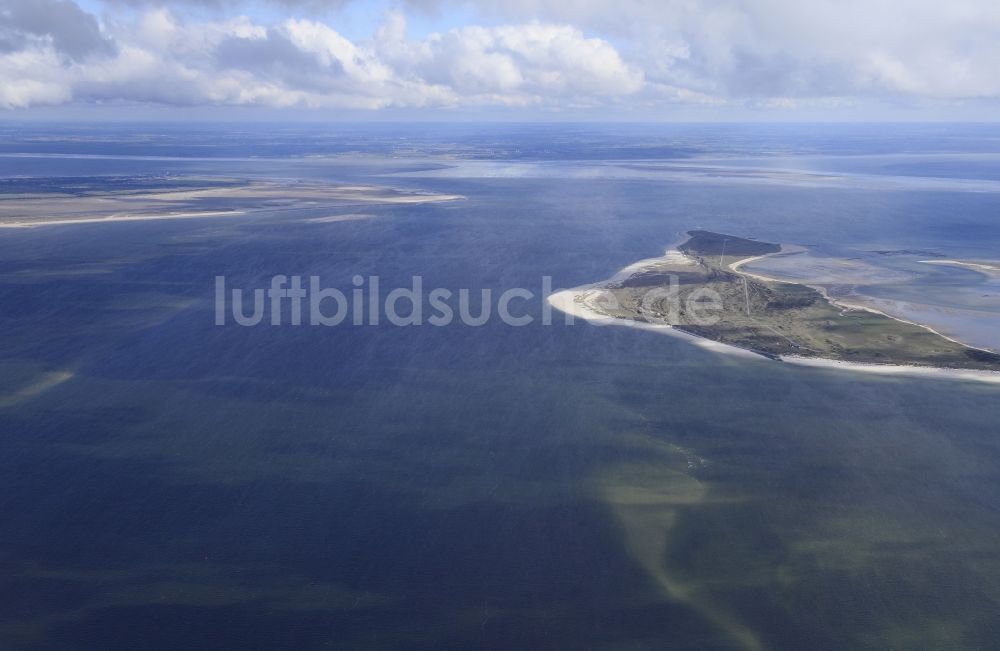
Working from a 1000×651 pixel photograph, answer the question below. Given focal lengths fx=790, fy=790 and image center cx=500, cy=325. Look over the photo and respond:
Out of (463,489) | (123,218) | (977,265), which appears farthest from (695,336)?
(123,218)

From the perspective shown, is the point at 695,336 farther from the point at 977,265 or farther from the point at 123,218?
the point at 123,218

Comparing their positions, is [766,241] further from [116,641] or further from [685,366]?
[116,641]

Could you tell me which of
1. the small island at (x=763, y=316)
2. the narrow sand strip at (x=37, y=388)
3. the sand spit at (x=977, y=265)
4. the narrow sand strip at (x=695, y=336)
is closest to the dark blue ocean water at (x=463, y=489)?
the narrow sand strip at (x=37, y=388)

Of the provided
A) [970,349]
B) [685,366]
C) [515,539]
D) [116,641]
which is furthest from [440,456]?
[970,349]

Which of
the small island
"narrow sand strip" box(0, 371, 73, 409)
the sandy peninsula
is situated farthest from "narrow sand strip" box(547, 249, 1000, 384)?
"narrow sand strip" box(0, 371, 73, 409)

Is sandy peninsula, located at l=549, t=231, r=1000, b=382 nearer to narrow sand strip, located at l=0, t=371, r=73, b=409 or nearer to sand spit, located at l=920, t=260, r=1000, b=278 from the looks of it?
sand spit, located at l=920, t=260, r=1000, b=278

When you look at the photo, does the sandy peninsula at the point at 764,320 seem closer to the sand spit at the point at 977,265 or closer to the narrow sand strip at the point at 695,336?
the narrow sand strip at the point at 695,336
